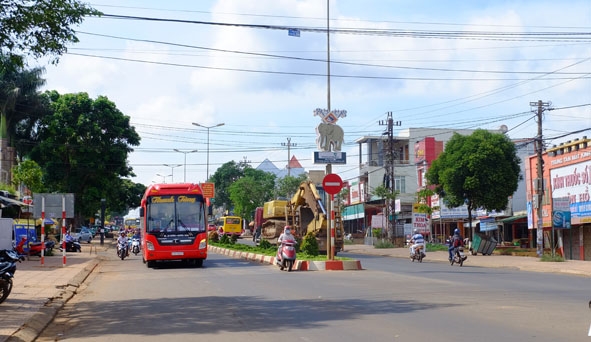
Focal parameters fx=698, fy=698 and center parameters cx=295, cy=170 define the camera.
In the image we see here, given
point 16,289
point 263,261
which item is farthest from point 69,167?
point 16,289

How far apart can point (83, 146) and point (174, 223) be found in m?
34.2

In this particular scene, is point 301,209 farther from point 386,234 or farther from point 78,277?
point 386,234

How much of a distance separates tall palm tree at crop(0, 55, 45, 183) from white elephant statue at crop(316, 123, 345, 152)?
3631 cm

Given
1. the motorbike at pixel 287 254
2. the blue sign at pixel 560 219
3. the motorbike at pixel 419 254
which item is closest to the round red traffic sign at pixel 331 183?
the motorbike at pixel 287 254

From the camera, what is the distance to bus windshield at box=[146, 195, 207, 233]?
87.2 feet

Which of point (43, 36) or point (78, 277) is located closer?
point (43, 36)

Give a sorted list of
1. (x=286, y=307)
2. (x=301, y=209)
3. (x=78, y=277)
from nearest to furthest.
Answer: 1. (x=286, y=307)
2. (x=78, y=277)
3. (x=301, y=209)

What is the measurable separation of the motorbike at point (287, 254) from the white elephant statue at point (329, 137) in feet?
11.6

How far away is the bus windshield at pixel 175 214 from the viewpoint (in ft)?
87.2

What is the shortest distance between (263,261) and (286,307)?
1856cm

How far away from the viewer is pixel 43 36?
13.4 metres

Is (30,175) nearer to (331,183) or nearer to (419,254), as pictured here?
(419,254)

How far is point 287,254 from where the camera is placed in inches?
952

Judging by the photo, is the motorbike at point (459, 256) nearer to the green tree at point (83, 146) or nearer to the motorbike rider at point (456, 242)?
the motorbike rider at point (456, 242)
